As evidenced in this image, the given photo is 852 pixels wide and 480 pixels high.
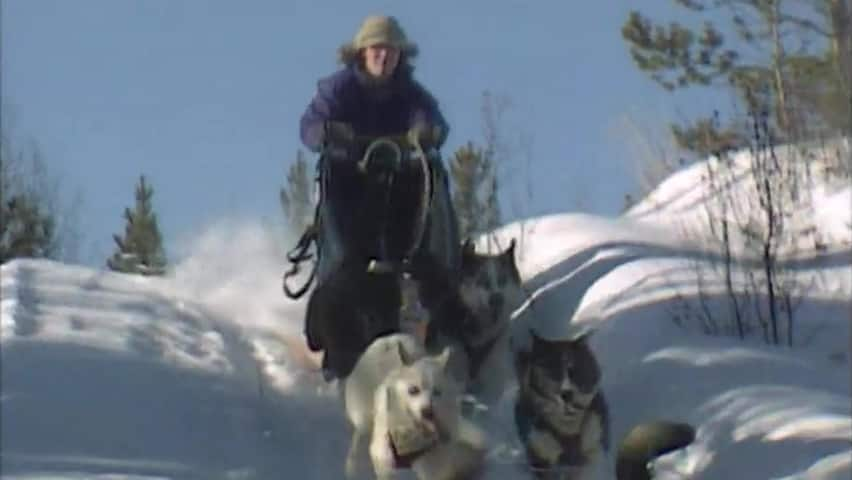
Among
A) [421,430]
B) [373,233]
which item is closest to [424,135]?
[373,233]

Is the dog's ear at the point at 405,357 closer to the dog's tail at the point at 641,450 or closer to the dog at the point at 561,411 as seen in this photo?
the dog at the point at 561,411

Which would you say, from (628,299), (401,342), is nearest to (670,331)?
(628,299)

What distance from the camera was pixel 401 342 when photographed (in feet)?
29.9

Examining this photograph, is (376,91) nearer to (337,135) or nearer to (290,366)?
(337,135)

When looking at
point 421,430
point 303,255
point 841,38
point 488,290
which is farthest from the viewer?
point 841,38

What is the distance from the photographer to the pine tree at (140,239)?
17442 millimetres

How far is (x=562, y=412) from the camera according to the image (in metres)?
9.12

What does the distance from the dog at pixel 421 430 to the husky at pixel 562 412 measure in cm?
54

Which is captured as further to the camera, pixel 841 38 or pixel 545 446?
pixel 841 38

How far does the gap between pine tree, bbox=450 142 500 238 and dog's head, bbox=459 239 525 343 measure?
96.5 inches

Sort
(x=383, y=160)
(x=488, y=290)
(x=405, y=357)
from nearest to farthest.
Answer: (x=405, y=357)
(x=383, y=160)
(x=488, y=290)

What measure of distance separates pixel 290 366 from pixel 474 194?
4.36 meters

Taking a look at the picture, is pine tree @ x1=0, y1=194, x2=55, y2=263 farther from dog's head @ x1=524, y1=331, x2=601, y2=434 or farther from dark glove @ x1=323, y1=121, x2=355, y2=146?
dog's head @ x1=524, y1=331, x2=601, y2=434

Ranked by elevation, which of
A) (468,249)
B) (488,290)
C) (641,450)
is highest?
(468,249)
